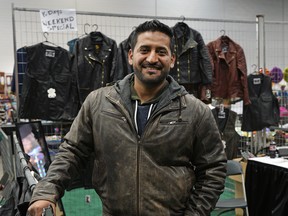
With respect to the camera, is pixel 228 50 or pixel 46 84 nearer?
pixel 46 84

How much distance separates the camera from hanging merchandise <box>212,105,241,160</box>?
4305 millimetres

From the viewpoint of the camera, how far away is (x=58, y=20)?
350 cm

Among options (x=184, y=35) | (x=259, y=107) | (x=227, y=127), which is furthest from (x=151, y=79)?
(x=259, y=107)

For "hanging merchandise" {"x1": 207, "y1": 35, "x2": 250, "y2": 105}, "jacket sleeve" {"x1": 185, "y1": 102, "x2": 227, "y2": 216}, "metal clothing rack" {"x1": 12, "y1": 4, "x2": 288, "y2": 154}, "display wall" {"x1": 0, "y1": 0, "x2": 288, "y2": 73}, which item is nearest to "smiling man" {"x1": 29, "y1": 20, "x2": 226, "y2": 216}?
"jacket sleeve" {"x1": 185, "y1": 102, "x2": 227, "y2": 216}

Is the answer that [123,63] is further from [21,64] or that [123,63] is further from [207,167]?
[207,167]

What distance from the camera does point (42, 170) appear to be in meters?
2.98

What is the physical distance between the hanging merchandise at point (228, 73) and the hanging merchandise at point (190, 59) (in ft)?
1.01

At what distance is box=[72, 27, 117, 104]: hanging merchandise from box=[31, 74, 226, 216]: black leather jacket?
6.47 ft

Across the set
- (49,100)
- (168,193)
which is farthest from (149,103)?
(49,100)

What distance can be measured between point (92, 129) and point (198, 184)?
584mm

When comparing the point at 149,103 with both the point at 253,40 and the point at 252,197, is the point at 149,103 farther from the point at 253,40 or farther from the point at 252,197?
the point at 253,40

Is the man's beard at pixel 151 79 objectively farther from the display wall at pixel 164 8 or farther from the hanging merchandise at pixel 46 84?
the display wall at pixel 164 8

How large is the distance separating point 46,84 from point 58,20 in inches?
27.0

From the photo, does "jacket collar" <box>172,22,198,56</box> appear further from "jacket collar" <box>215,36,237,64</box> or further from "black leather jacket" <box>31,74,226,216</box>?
"black leather jacket" <box>31,74,226,216</box>
